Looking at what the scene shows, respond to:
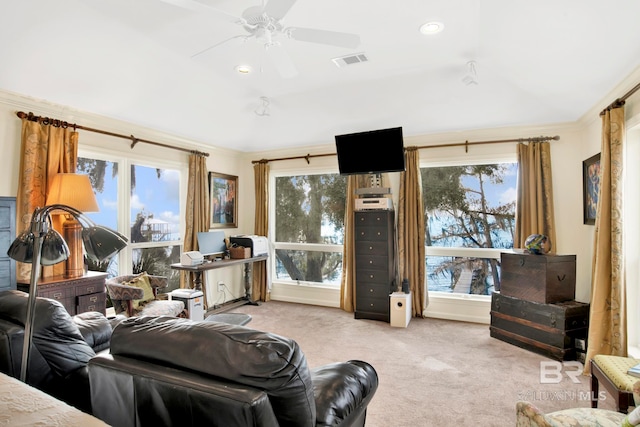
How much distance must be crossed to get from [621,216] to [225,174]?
478 centimetres

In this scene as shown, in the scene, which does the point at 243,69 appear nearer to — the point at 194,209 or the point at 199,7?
the point at 199,7

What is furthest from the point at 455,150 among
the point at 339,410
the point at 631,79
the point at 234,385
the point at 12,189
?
the point at 12,189

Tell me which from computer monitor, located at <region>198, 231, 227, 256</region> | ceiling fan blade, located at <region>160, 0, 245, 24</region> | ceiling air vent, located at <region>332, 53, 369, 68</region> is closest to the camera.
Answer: ceiling fan blade, located at <region>160, 0, 245, 24</region>

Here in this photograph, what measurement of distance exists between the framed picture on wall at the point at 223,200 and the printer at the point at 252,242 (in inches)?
15.7

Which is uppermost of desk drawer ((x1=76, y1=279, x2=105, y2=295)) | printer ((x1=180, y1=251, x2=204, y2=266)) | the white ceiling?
the white ceiling

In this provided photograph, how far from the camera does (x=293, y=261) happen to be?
5.76m

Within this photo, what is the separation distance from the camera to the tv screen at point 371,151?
4371 mm

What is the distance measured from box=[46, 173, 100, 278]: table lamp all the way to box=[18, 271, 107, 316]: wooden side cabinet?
144 millimetres

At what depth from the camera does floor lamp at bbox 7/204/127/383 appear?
133cm

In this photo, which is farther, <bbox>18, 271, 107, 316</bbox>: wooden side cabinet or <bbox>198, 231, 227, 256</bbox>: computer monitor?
<bbox>198, 231, 227, 256</bbox>: computer monitor

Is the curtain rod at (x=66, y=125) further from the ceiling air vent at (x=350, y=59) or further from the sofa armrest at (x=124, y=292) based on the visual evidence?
the ceiling air vent at (x=350, y=59)

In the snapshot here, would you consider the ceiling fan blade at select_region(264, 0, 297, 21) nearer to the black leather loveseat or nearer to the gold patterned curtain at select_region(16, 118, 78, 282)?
the black leather loveseat

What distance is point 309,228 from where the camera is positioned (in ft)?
18.5

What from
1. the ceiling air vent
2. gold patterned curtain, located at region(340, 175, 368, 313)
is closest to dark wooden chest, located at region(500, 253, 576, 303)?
gold patterned curtain, located at region(340, 175, 368, 313)
